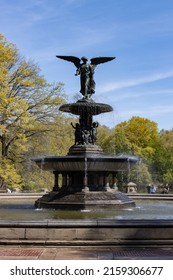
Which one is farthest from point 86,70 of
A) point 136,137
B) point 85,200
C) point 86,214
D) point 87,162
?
point 136,137

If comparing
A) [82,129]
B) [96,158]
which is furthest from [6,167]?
[96,158]

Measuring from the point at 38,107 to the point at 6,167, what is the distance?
6362 millimetres

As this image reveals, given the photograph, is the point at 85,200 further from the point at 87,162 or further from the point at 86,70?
the point at 86,70

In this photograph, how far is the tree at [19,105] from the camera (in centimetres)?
3209

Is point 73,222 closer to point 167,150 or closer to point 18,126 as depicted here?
point 18,126

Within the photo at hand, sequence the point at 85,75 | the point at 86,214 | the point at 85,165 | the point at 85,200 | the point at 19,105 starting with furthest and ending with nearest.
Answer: the point at 19,105 → the point at 85,75 → the point at 85,165 → the point at 85,200 → the point at 86,214

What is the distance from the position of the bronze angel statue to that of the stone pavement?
10.5m

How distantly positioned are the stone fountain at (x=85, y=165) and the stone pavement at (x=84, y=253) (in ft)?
22.6

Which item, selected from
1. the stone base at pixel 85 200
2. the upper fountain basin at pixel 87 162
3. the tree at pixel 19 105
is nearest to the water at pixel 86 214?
the stone base at pixel 85 200

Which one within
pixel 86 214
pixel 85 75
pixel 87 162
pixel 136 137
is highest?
pixel 136 137

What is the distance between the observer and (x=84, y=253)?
8203mm

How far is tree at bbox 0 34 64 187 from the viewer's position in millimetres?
32094

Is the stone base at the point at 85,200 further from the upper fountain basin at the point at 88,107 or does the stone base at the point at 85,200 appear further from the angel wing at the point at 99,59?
the angel wing at the point at 99,59

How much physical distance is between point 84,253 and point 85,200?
757 cm
